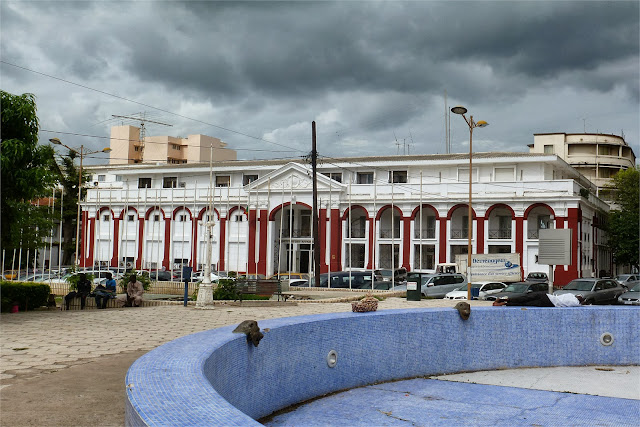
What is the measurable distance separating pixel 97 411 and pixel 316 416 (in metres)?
2.45

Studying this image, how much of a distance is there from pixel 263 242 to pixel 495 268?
2221cm

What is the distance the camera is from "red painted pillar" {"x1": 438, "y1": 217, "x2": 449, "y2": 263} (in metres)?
45.2

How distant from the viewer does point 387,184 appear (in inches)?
1849

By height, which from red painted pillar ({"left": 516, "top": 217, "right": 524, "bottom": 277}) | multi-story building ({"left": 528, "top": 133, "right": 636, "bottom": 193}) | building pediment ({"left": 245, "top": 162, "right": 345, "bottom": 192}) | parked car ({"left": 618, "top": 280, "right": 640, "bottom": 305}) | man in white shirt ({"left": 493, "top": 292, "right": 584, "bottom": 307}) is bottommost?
parked car ({"left": 618, "top": 280, "right": 640, "bottom": 305})

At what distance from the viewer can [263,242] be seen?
49.7m

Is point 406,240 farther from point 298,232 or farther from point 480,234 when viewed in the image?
point 298,232

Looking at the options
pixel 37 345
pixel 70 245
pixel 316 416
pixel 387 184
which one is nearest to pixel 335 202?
pixel 387 184

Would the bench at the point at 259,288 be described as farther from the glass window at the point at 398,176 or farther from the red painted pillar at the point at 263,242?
the glass window at the point at 398,176

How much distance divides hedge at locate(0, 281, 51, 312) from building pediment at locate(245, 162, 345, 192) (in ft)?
94.8

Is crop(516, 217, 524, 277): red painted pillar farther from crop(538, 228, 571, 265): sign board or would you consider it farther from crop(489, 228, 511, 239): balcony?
crop(538, 228, 571, 265): sign board

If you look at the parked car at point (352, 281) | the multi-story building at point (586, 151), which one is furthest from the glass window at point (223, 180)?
the multi-story building at point (586, 151)

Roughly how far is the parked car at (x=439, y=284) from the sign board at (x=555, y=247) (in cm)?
1353

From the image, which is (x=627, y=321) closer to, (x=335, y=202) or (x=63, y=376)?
(x=63, y=376)

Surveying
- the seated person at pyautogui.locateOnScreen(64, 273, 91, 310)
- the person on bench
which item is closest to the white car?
the person on bench
